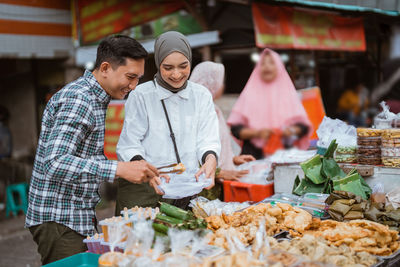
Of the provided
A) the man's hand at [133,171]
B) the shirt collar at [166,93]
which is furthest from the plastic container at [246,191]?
the man's hand at [133,171]

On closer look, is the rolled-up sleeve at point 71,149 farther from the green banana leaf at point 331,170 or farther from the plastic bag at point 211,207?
the green banana leaf at point 331,170

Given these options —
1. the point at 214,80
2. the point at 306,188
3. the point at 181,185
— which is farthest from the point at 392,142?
the point at 214,80

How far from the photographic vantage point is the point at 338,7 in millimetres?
6488

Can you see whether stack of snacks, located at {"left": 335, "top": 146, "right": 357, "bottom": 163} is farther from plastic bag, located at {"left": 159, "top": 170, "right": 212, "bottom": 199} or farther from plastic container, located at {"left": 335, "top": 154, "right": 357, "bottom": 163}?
plastic bag, located at {"left": 159, "top": 170, "right": 212, "bottom": 199}

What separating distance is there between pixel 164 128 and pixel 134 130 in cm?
21

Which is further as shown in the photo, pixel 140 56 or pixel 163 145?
pixel 163 145

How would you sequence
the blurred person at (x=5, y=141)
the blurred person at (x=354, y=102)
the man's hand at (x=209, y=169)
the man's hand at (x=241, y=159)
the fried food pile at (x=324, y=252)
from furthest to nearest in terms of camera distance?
the blurred person at (x=354, y=102), the blurred person at (x=5, y=141), the man's hand at (x=241, y=159), the man's hand at (x=209, y=169), the fried food pile at (x=324, y=252)

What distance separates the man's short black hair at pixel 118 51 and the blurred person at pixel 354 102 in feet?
27.1

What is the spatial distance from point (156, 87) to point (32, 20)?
6.80 meters

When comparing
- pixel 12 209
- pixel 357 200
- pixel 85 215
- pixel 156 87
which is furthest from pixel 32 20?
pixel 357 200

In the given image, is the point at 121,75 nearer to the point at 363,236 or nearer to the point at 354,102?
the point at 363,236

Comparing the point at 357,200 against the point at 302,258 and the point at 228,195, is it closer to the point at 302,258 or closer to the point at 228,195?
the point at 302,258

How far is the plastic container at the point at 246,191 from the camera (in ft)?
11.9

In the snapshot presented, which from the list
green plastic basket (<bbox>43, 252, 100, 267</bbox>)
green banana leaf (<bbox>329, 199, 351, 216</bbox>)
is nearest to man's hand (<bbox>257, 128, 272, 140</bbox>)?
green banana leaf (<bbox>329, 199, 351, 216</bbox>)
